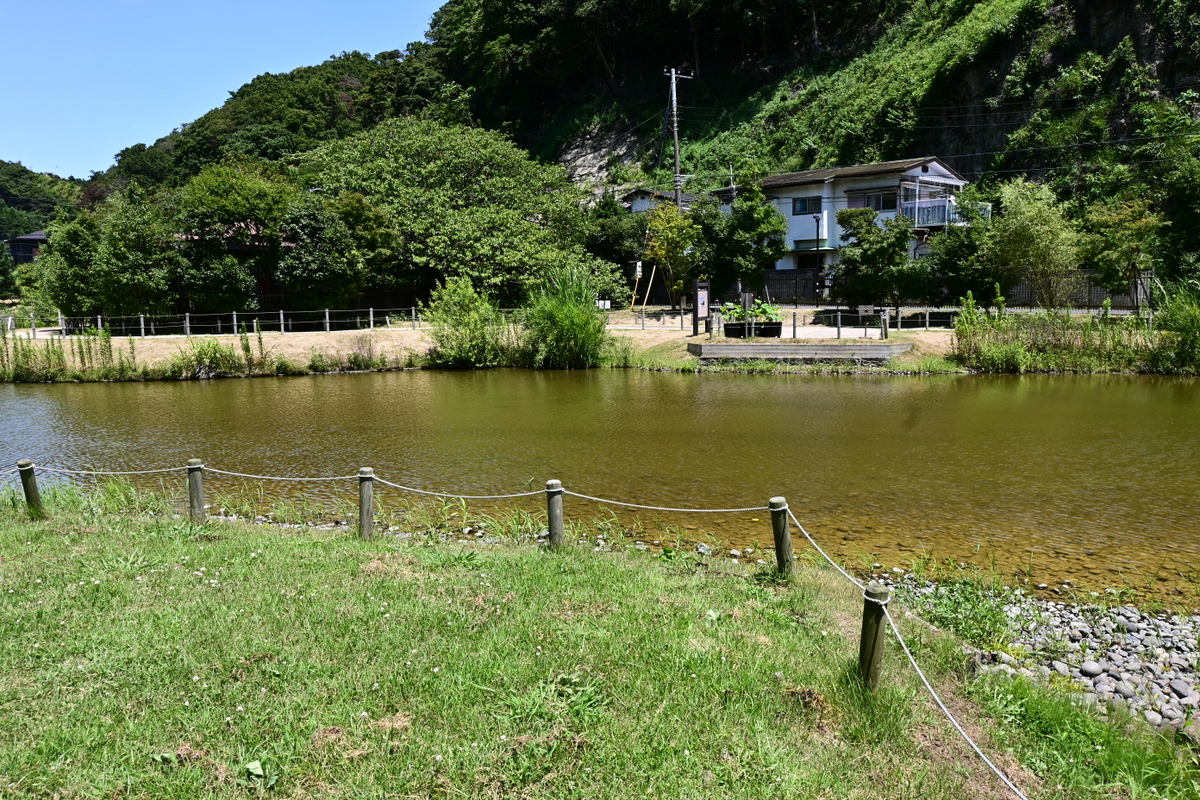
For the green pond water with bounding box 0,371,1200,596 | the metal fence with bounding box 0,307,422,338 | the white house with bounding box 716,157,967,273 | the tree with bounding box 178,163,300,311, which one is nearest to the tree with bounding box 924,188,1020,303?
the white house with bounding box 716,157,967,273

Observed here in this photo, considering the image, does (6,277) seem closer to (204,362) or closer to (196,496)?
(204,362)

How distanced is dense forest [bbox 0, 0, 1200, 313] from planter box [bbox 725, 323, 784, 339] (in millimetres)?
10083

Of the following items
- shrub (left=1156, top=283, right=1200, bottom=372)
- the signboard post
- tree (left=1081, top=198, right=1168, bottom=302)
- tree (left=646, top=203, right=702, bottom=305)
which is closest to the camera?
shrub (left=1156, top=283, right=1200, bottom=372)

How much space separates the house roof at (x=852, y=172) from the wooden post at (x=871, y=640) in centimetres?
4140

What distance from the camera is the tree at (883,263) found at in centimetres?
3228

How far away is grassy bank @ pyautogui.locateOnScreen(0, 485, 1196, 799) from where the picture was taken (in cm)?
425

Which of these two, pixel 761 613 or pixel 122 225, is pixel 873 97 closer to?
pixel 122 225

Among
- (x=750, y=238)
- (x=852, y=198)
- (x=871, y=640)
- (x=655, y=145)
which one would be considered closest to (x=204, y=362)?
Result: (x=750, y=238)

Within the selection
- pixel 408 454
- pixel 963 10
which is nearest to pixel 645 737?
pixel 408 454

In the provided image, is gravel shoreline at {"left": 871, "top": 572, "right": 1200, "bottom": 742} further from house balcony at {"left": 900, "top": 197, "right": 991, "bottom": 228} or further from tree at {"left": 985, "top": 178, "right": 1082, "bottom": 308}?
house balcony at {"left": 900, "top": 197, "right": 991, "bottom": 228}

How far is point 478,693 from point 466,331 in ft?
91.4

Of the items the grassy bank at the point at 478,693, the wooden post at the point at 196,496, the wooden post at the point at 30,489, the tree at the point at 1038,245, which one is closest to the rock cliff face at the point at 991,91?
the tree at the point at 1038,245

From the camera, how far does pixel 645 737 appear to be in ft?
15.0

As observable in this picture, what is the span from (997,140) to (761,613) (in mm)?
45636
